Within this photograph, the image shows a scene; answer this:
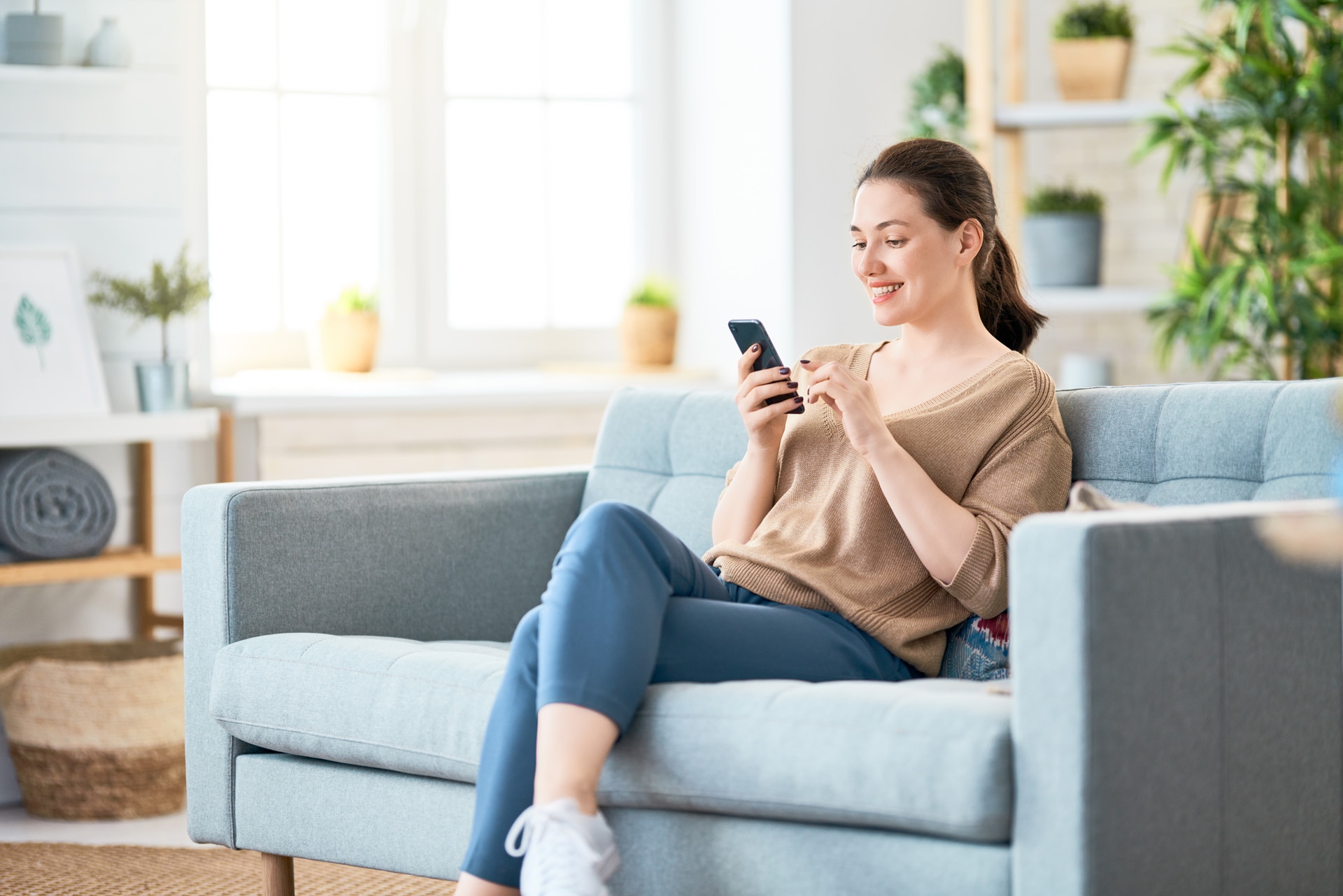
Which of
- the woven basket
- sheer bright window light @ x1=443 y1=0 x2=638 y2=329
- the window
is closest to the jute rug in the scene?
the woven basket

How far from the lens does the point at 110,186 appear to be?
323 cm

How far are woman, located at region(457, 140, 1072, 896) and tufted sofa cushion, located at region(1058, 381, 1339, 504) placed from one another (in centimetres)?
10

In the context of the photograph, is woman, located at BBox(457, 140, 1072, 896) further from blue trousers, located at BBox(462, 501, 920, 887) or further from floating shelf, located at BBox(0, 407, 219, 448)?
floating shelf, located at BBox(0, 407, 219, 448)

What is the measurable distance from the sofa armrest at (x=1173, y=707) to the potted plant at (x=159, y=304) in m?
2.16

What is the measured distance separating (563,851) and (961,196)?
1002 millimetres

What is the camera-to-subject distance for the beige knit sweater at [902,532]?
1.90 m

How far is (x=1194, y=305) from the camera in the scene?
358 cm

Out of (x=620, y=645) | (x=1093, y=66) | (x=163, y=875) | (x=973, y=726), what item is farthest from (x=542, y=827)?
(x=1093, y=66)

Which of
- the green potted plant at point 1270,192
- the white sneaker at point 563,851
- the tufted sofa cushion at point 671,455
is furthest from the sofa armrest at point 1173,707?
the green potted plant at point 1270,192

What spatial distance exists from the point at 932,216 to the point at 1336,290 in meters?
1.79

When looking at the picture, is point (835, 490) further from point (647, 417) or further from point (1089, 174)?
point (1089, 174)

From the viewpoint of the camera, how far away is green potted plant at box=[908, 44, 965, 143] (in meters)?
3.83

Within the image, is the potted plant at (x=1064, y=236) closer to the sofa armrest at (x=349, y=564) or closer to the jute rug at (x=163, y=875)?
the sofa armrest at (x=349, y=564)

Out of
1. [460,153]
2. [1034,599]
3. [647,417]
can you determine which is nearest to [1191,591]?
[1034,599]
